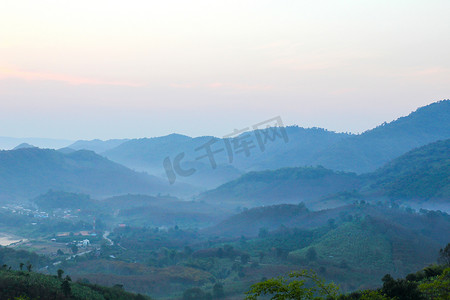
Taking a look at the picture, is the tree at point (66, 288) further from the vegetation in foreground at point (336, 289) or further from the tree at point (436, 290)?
the tree at point (436, 290)

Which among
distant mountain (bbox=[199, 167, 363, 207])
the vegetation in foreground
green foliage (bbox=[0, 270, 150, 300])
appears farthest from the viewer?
distant mountain (bbox=[199, 167, 363, 207])

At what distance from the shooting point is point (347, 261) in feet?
211

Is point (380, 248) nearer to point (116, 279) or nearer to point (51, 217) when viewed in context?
point (116, 279)

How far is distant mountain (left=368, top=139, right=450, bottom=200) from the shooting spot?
11188 cm

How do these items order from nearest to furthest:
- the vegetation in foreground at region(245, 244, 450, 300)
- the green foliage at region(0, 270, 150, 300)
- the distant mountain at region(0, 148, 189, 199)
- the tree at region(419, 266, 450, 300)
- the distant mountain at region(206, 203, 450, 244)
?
the vegetation in foreground at region(245, 244, 450, 300)
the tree at region(419, 266, 450, 300)
the green foliage at region(0, 270, 150, 300)
the distant mountain at region(206, 203, 450, 244)
the distant mountain at region(0, 148, 189, 199)

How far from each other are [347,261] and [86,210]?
3840 inches

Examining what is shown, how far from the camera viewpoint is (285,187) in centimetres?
16500

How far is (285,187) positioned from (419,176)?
5350 centimetres

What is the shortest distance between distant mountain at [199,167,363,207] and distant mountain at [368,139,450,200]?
1154 centimetres

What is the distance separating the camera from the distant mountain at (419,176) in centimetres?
11188

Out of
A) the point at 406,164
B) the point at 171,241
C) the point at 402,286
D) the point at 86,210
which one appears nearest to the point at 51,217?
the point at 86,210

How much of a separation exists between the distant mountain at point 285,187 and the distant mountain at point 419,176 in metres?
11.5

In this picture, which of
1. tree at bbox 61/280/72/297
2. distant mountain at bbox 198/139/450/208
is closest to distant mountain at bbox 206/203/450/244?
distant mountain at bbox 198/139/450/208

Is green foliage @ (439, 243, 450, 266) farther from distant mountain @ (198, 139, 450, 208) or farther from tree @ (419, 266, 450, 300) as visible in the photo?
distant mountain @ (198, 139, 450, 208)
